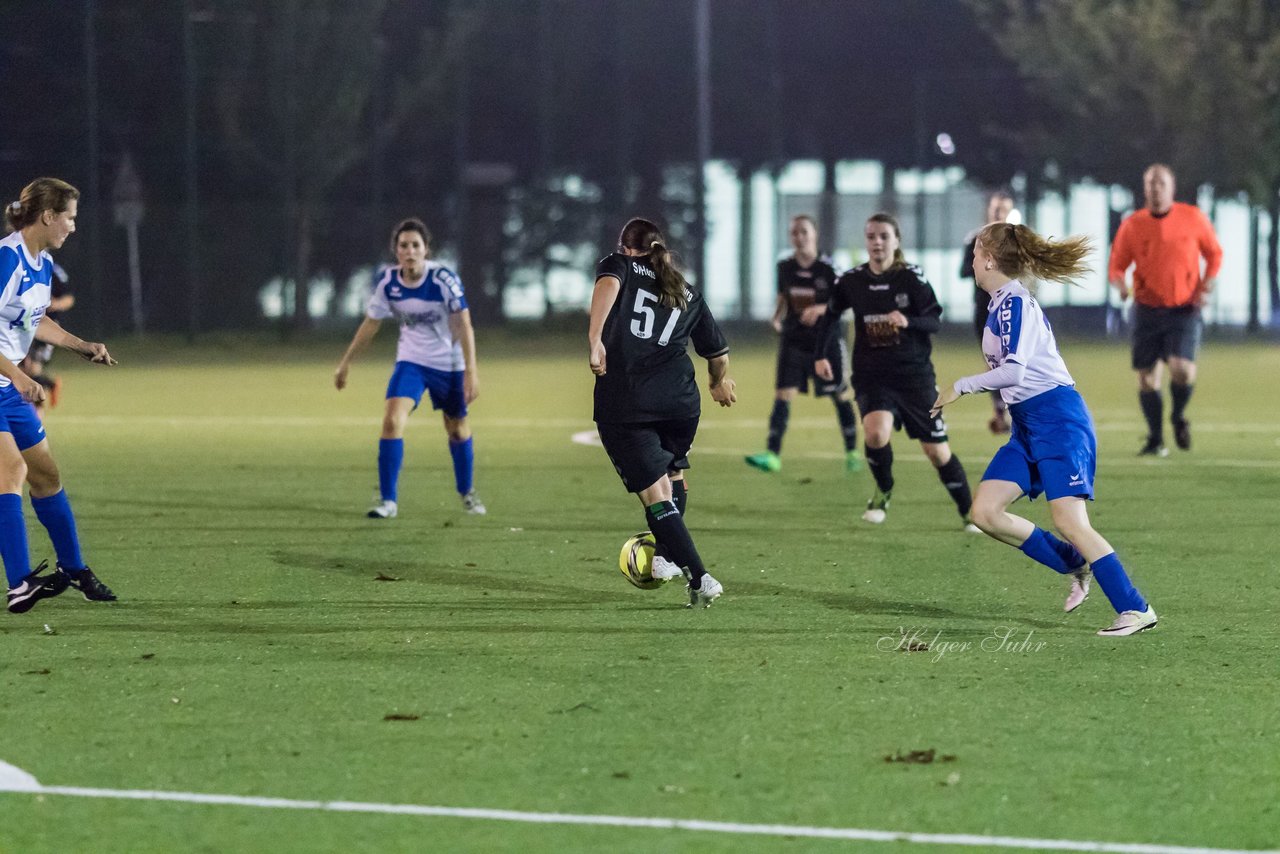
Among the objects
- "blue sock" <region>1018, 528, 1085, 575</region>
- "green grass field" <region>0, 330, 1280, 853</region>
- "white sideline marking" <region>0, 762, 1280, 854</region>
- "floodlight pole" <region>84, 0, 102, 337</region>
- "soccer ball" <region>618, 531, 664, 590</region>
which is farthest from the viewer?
"floodlight pole" <region>84, 0, 102, 337</region>

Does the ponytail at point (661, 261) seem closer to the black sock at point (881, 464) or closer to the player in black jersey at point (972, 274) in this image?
the black sock at point (881, 464)

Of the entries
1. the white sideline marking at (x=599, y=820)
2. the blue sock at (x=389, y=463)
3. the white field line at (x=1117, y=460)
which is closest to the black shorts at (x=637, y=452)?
the white sideline marking at (x=599, y=820)

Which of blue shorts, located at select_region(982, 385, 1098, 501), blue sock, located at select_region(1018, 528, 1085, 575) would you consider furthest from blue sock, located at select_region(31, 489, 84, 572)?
blue sock, located at select_region(1018, 528, 1085, 575)

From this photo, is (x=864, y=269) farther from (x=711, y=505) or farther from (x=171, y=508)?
(x=171, y=508)

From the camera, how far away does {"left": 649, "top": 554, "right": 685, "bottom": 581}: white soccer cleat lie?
8.82 m

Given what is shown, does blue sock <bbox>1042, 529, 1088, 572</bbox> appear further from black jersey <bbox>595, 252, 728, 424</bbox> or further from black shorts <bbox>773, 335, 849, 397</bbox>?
black shorts <bbox>773, 335, 849, 397</bbox>

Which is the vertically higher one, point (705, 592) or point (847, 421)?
point (705, 592)

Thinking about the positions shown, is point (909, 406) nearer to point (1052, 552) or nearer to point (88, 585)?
point (1052, 552)

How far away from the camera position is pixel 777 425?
14602 mm

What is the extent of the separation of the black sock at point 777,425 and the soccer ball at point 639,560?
584cm

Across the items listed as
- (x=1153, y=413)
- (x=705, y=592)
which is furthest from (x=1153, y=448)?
(x=705, y=592)

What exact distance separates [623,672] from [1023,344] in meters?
2.08

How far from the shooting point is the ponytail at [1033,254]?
7809 mm

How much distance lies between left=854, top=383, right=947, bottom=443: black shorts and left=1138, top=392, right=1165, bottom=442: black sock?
4636 mm
